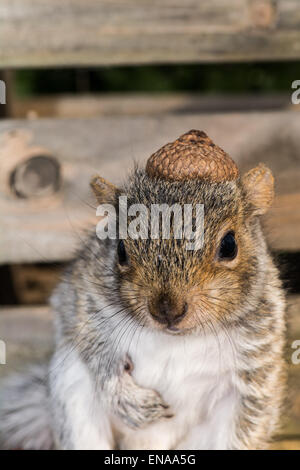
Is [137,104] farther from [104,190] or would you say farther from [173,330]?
[173,330]

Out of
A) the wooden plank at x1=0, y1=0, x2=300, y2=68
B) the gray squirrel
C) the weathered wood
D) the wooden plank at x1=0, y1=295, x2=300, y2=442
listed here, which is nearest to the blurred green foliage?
the weathered wood

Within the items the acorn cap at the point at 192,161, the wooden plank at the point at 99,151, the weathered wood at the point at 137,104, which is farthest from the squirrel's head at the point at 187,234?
the weathered wood at the point at 137,104

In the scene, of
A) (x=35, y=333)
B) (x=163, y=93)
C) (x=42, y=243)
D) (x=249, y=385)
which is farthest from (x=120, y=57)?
(x=163, y=93)

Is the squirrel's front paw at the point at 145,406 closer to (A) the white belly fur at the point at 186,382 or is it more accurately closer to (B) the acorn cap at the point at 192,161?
(A) the white belly fur at the point at 186,382

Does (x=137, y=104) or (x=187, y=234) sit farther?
(x=137, y=104)

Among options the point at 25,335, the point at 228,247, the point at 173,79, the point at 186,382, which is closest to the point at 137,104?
the point at 173,79

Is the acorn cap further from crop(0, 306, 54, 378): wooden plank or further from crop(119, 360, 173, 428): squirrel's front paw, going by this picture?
crop(0, 306, 54, 378): wooden plank
